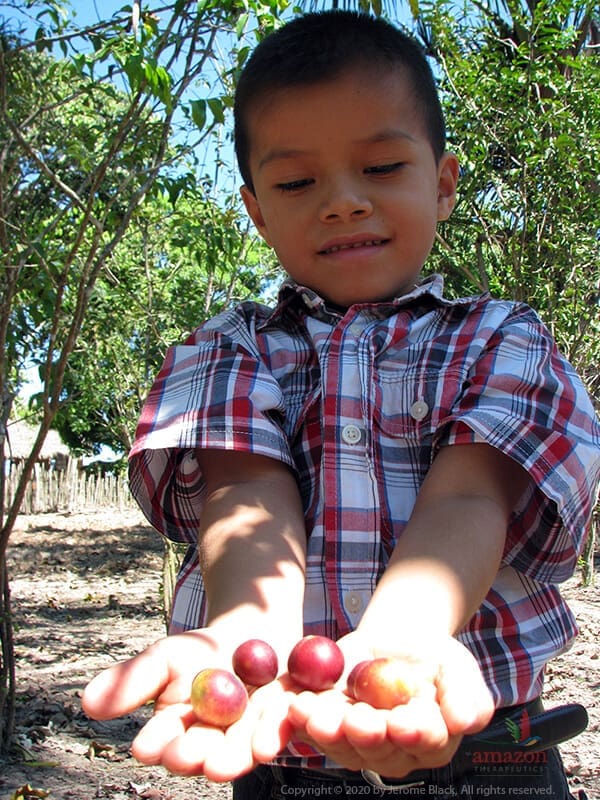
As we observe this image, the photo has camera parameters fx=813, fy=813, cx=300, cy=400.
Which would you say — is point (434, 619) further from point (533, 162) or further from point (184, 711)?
point (533, 162)

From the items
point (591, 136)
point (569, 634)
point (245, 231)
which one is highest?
point (591, 136)

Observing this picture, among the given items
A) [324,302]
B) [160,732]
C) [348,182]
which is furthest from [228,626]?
[348,182]

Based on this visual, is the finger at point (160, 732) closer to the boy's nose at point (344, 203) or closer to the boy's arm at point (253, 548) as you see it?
the boy's arm at point (253, 548)

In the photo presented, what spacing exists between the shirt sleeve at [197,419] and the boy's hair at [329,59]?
0.44 m

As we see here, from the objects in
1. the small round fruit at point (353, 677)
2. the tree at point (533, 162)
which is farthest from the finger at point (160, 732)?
the tree at point (533, 162)

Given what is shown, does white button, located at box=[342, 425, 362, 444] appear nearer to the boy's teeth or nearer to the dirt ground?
the boy's teeth

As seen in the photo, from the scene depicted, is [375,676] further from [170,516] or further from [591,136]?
→ [591,136]

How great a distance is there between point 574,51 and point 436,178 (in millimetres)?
7847

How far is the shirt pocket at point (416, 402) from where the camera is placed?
1533mm

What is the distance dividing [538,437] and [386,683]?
0.59 meters

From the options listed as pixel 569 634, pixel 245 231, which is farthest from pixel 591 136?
pixel 569 634

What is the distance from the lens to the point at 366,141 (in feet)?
5.18

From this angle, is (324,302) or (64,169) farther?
(64,169)

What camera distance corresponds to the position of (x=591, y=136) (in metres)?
6.61
